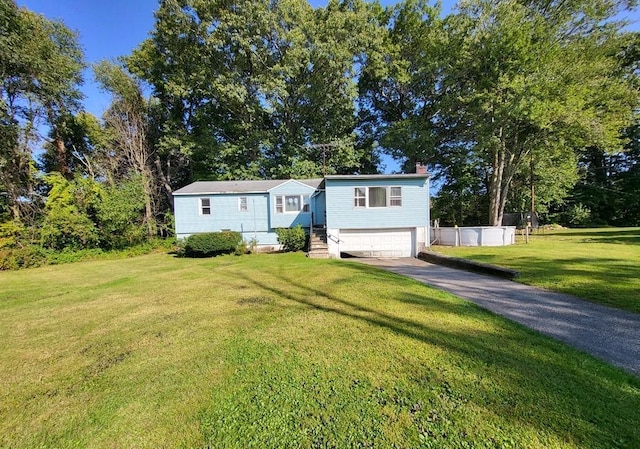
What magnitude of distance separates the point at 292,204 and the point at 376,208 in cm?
531

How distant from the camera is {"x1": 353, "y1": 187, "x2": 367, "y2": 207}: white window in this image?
1423 cm

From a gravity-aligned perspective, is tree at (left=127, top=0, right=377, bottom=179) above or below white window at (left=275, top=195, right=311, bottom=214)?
above

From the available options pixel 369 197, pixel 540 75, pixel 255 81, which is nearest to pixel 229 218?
pixel 369 197

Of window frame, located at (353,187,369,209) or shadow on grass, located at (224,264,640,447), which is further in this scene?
window frame, located at (353,187,369,209)

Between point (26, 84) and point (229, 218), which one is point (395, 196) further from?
point (26, 84)

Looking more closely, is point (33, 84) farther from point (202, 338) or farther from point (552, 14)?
point (552, 14)

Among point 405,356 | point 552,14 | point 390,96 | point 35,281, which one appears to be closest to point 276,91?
point 390,96

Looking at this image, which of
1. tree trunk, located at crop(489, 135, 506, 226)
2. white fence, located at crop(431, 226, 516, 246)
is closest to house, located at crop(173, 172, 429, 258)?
white fence, located at crop(431, 226, 516, 246)

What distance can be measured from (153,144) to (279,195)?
13.5 meters

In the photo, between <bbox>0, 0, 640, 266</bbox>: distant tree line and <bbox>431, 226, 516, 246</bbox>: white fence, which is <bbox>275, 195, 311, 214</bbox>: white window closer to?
<bbox>0, 0, 640, 266</bbox>: distant tree line

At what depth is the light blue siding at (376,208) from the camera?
558 inches

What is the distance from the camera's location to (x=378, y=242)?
1477 centimetres

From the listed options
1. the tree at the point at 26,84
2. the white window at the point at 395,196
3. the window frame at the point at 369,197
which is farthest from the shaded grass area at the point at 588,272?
the tree at the point at 26,84

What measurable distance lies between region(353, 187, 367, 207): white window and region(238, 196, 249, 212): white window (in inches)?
270
